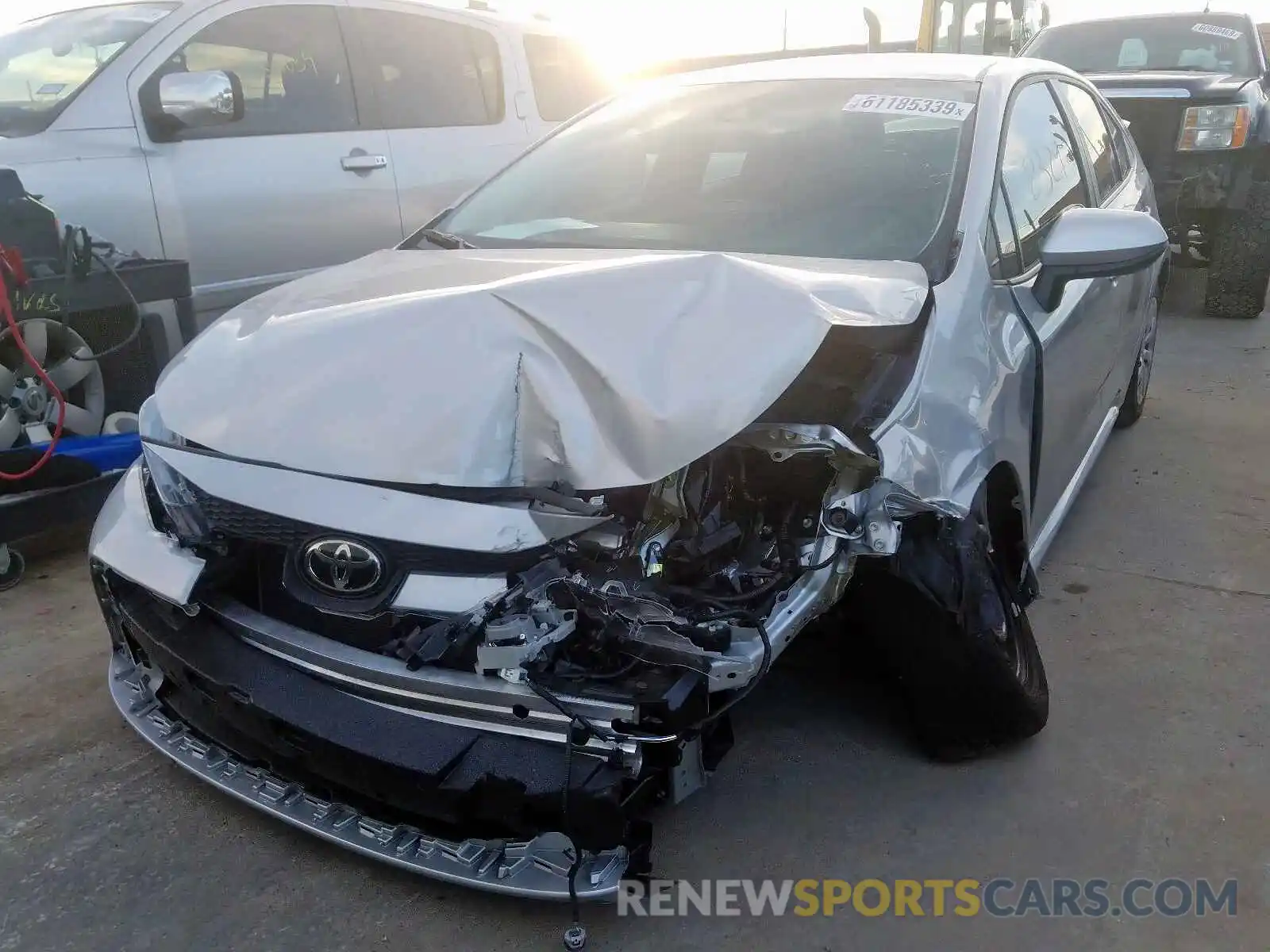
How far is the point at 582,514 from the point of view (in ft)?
6.27

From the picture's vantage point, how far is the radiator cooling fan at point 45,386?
11.1 feet

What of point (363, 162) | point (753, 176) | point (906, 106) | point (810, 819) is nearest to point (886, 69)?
point (906, 106)

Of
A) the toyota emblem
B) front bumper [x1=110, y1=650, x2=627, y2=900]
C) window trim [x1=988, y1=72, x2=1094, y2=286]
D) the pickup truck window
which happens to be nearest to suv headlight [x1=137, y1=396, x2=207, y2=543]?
the toyota emblem

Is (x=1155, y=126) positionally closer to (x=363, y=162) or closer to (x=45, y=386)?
(x=363, y=162)

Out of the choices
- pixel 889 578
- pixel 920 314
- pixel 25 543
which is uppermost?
pixel 920 314

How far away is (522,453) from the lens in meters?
1.92

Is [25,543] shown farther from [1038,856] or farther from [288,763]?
[1038,856]

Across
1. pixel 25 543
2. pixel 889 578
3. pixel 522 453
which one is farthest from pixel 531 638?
pixel 25 543

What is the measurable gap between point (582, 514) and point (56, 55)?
139 inches

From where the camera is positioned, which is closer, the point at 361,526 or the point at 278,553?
the point at 361,526

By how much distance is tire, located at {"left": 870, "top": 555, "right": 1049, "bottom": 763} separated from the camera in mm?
2199

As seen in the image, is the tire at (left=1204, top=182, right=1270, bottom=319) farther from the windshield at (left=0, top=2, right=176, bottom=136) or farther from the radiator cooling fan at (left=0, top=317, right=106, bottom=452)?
the radiator cooling fan at (left=0, top=317, right=106, bottom=452)

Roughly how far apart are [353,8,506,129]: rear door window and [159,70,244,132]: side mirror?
3.09 ft

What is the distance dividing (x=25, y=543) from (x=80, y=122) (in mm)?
1521
